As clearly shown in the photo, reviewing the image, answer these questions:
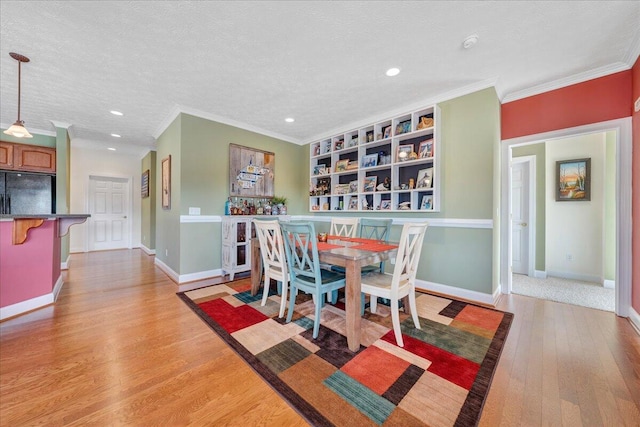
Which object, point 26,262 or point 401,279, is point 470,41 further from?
point 26,262

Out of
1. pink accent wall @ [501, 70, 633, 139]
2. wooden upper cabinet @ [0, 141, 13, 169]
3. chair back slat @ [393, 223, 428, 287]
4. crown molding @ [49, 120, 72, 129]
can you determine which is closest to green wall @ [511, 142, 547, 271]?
pink accent wall @ [501, 70, 633, 139]

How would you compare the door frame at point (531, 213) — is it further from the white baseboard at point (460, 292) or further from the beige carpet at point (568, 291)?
the white baseboard at point (460, 292)

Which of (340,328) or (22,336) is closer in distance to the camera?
(22,336)

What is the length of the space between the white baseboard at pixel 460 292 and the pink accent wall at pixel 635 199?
107cm

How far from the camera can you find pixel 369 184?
3.82 m

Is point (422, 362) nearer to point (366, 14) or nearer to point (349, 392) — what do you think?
point (349, 392)

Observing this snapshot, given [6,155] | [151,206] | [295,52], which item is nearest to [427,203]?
[295,52]

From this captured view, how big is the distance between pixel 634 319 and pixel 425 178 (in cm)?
230

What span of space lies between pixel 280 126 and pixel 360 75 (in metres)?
1.95

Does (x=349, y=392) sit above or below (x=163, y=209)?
below

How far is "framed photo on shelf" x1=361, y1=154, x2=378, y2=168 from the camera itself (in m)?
3.75

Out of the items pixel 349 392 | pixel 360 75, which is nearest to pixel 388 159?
pixel 360 75

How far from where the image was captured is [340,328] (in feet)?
6.99

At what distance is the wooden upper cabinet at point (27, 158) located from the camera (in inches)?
160
